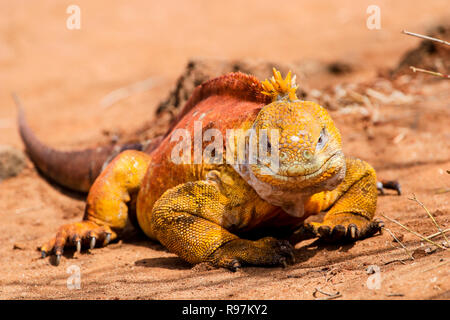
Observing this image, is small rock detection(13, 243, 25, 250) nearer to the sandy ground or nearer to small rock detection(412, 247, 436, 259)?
the sandy ground

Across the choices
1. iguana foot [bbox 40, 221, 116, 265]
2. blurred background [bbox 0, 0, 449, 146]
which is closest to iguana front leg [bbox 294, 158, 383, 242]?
iguana foot [bbox 40, 221, 116, 265]

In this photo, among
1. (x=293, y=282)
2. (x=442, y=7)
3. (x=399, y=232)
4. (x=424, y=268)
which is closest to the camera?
(x=424, y=268)

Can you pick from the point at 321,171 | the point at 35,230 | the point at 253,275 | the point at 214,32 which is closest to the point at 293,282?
the point at 253,275

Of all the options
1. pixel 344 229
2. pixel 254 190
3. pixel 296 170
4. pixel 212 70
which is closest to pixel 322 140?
pixel 296 170

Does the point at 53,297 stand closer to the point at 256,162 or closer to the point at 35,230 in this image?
the point at 256,162

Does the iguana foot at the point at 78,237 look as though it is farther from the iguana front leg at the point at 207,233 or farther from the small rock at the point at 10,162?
the small rock at the point at 10,162

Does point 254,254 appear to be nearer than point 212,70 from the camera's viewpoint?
Yes

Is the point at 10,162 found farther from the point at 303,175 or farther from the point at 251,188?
the point at 303,175
